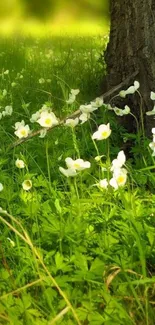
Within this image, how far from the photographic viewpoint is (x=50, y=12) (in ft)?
33.1

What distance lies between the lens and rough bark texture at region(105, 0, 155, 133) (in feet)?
11.0

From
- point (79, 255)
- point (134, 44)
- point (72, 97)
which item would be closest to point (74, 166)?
point (79, 255)

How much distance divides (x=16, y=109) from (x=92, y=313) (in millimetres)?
2601

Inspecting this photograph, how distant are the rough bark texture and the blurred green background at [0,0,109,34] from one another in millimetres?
5818

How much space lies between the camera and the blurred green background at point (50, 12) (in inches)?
383

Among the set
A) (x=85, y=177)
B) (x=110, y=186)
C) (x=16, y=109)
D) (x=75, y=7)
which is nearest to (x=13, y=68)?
(x=16, y=109)

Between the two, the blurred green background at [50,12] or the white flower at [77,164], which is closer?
the white flower at [77,164]

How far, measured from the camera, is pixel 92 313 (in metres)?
1.99

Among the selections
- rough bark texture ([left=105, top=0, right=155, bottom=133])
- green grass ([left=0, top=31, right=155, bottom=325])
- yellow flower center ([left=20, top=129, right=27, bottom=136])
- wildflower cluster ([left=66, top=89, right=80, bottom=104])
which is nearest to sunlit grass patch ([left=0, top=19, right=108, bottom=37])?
rough bark texture ([left=105, top=0, right=155, bottom=133])

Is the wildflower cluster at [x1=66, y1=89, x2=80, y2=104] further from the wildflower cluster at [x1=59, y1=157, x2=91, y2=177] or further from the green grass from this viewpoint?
the wildflower cluster at [x1=59, y1=157, x2=91, y2=177]

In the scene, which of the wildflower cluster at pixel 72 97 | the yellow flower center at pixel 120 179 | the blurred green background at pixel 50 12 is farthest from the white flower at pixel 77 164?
the blurred green background at pixel 50 12

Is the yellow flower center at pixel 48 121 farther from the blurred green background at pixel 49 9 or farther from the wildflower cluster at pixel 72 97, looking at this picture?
the blurred green background at pixel 49 9

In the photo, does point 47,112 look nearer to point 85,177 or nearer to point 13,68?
point 85,177

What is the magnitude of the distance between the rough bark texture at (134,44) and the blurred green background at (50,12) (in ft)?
19.1
